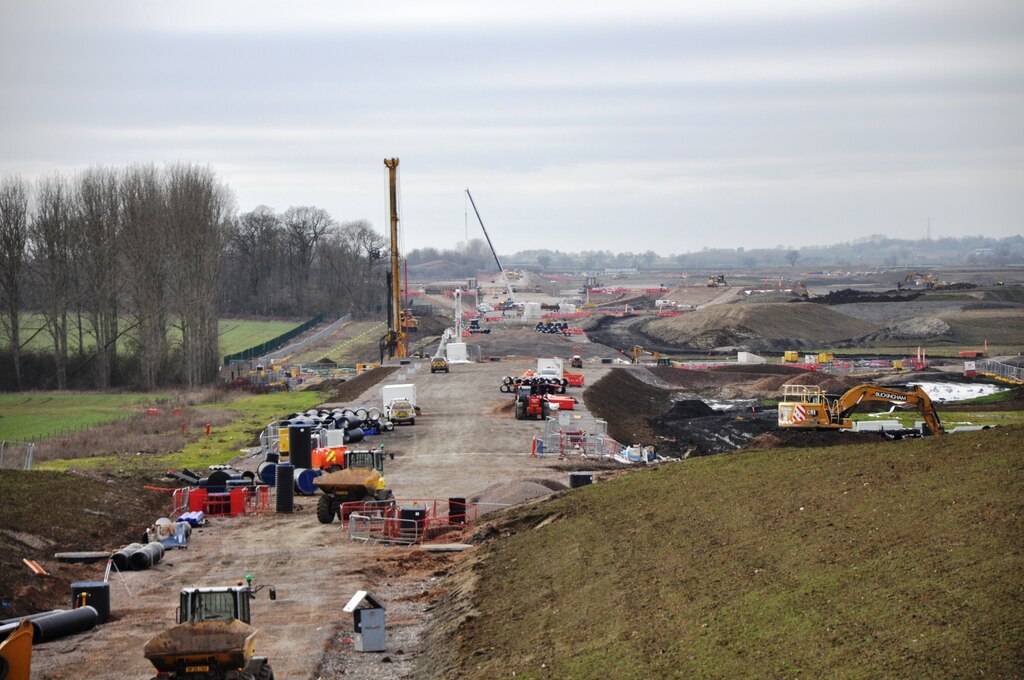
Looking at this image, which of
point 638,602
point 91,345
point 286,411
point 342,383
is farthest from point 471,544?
point 91,345

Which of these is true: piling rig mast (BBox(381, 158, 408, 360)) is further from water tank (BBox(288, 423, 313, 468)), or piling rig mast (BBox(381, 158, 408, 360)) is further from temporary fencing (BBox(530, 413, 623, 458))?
water tank (BBox(288, 423, 313, 468))

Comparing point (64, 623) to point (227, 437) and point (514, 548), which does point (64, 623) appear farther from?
point (227, 437)

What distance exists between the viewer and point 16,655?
1842 centimetres

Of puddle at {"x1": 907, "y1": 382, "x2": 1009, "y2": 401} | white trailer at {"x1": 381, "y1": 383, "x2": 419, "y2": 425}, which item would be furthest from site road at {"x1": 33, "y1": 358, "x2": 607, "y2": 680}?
puddle at {"x1": 907, "y1": 382, "x2": 1009, "y2": 401}

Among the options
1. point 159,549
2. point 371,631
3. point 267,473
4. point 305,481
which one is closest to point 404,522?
point 159,549

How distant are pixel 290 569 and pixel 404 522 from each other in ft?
15.6

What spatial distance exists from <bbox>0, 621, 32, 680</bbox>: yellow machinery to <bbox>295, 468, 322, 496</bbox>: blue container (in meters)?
23.7

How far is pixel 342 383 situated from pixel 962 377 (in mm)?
46343

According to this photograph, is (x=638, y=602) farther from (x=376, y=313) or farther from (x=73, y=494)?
(x=376, y=313)

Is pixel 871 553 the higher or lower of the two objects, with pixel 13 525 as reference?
higher

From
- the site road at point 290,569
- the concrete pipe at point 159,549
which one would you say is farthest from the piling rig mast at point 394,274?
the concrete pipe at point 159,549

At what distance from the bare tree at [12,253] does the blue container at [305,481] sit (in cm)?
5554

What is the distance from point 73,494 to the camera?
120 ft

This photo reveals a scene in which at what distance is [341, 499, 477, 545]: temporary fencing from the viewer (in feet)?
111
